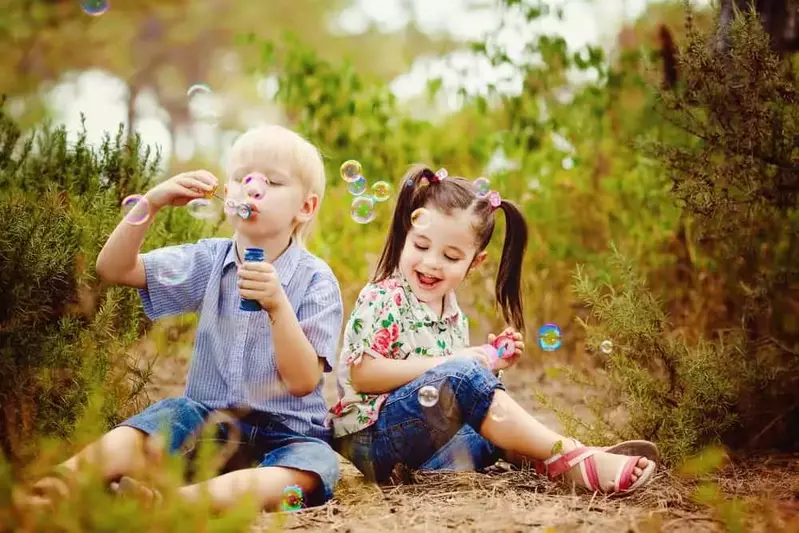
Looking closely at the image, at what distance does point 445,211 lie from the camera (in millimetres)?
2750

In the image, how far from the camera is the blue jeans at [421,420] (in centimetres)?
255

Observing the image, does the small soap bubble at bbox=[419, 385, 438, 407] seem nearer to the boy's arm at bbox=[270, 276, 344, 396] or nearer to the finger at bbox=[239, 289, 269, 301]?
the boy's arm at bbox=[270, 276, 344, 396]

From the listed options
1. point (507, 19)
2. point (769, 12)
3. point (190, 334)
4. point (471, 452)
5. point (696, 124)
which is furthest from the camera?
point (507, 19)

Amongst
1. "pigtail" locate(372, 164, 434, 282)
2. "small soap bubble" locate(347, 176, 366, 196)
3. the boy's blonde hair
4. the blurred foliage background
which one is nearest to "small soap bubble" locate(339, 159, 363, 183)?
"small soap bubble" locate(347, 176, 366, 196)

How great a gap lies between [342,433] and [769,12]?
7.26ft

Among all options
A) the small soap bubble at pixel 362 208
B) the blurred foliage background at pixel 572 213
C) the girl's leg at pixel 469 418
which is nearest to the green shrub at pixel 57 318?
the blurred foliage background at pixel 572 213

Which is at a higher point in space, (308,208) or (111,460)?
(308,208)

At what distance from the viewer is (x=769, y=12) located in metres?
3.35

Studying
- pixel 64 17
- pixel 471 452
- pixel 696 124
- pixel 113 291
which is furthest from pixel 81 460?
pixel 64 17

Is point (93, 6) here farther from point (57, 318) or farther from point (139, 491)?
point (139, 491)

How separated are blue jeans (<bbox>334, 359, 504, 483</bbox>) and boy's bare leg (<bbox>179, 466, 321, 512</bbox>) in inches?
10.1

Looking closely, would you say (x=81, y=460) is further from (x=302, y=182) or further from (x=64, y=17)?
(x=64, y=17)

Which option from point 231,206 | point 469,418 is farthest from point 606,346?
point 231,206

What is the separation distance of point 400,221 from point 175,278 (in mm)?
719
